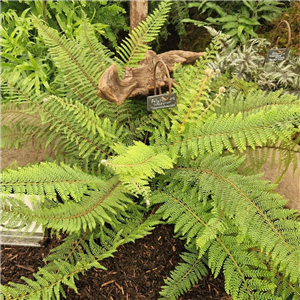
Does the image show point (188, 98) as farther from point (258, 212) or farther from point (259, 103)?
point (258, 212)

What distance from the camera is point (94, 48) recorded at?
2.25 m

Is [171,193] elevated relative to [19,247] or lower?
elevated

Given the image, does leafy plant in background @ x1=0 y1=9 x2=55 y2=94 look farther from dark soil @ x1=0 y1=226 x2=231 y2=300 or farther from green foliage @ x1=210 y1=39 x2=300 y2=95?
green foliage @ x1=210 y1=39 x2=300 y2=95

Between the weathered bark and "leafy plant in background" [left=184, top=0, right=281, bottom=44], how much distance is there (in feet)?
4.92

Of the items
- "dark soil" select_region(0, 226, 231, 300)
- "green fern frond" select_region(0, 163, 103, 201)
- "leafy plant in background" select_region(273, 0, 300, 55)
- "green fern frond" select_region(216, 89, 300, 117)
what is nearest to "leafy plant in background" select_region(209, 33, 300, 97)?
"leafy plant in background" select_region(273, 0, 300, 55)

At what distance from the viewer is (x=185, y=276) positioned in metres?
1.86

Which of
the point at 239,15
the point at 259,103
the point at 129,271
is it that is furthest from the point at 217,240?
the point at 239,15

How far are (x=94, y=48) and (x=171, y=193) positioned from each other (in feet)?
3.76

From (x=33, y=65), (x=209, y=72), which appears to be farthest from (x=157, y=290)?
(x=33, y=65)

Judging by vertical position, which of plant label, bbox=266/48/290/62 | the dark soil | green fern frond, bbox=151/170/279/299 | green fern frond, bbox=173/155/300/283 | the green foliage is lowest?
the dark soil

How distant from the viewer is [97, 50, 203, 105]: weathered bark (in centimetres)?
192

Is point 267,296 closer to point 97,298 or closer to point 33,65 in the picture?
point 97,298

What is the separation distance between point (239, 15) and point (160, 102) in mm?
2415

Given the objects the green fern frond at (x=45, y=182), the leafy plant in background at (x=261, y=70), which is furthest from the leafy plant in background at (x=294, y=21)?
the green fern frond at (x=45, y=182)
